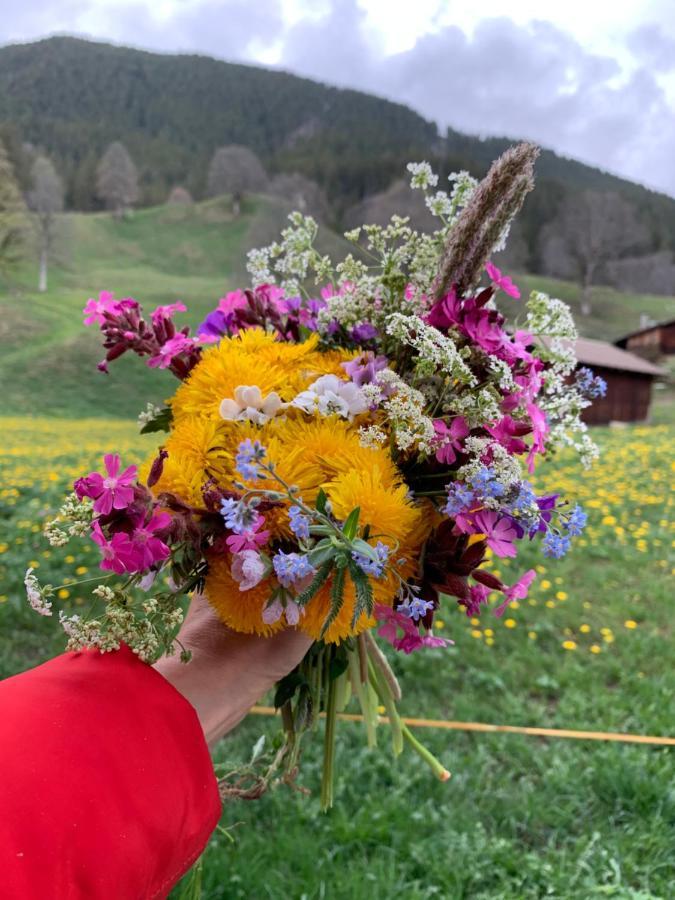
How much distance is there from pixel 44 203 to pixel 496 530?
929 centimetres

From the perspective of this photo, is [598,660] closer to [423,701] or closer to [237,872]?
[423,701]

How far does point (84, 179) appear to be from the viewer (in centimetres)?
991

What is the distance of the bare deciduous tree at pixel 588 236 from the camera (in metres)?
21.1

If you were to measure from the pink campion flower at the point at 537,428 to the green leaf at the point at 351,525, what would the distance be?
13.8 inches

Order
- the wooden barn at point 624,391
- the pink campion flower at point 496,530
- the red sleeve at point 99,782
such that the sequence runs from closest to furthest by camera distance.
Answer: the red sleeve at point 99,782 → the pink campion flower at point 496,530 → the wooden barn at point 624,391

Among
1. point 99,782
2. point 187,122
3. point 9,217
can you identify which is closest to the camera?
point 99,782

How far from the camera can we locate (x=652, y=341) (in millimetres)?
25547

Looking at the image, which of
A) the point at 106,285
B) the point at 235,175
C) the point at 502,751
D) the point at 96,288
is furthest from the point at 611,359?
the point at 502,751

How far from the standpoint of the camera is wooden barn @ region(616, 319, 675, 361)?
25.3 metres

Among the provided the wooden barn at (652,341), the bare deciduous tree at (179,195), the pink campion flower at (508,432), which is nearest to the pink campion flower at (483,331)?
the pink campion flower at (508,432)

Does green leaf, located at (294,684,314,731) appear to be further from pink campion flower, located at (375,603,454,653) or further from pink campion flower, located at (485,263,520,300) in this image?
pink campion flower, located at (485,263,520,300)

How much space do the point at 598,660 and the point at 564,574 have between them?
988 mm

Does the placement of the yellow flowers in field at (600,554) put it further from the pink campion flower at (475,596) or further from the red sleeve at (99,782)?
the red sleeve at (99,782)

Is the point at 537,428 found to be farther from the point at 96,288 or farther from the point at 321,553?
the point at 96,288
